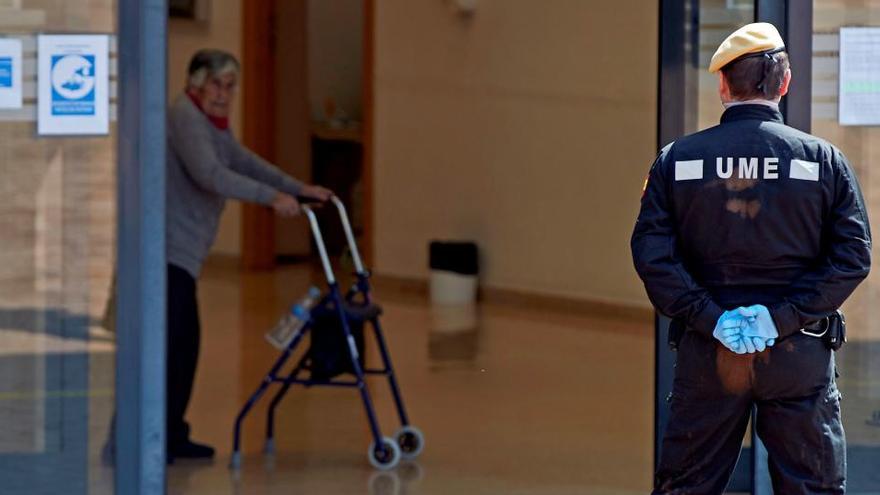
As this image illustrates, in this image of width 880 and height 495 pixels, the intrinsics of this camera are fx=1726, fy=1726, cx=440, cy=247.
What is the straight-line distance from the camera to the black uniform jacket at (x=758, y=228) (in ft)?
12.6

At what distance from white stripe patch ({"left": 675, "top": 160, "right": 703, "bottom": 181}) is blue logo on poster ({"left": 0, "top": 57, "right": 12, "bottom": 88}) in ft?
6.31

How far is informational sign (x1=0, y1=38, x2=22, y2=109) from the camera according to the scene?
4719mm

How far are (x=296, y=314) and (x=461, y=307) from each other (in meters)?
4.42

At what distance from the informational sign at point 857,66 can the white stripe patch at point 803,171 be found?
1.31m

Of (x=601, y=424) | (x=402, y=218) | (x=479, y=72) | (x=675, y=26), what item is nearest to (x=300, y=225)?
(x=402, y=218)

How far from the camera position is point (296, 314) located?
5996 millimetres

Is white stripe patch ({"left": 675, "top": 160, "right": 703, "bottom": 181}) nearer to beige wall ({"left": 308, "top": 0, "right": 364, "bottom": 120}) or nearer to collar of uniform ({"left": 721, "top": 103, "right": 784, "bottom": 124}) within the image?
collar of uniform ({"left": 721, "top": 103, "right": 784, "bottom": 124})


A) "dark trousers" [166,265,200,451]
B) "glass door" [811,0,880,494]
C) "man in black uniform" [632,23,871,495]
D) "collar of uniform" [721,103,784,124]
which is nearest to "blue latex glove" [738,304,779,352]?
"man in black uniform" [632,23,871,495]

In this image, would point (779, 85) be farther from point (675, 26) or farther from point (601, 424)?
point (601, 424)

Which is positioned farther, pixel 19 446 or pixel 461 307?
pixel 461 307

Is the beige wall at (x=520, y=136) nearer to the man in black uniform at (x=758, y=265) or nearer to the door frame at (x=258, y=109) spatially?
the door frame at (x=258, y=109)

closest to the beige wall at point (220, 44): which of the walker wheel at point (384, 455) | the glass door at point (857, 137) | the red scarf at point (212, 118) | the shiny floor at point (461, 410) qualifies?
the shiny floor at point (461, 410)

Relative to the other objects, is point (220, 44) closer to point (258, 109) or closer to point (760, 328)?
point (258, 109)

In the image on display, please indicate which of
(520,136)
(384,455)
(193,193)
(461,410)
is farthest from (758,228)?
(520,136)
